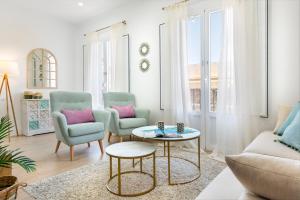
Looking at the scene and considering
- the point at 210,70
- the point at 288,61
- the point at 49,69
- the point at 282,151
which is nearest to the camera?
the point at 282,151

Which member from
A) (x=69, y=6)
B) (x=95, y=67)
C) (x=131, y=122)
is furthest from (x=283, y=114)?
(x=69, y=6)

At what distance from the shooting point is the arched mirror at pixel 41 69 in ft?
15.3

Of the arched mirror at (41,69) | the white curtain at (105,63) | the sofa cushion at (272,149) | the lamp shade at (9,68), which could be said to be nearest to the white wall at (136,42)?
the arched mirror at (41,69)

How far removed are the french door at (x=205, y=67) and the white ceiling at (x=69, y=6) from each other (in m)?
1.76

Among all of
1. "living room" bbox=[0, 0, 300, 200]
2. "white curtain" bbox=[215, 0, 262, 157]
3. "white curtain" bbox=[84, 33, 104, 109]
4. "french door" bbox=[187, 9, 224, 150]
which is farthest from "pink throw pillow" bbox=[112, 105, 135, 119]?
"white curtain" bbox=[215, 0, 262, 157]

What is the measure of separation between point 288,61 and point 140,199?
240 centimetres

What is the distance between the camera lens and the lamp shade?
12.9 feet

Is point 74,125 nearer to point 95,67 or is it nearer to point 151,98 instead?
point 151,98

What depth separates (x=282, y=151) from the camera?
5.51 ft

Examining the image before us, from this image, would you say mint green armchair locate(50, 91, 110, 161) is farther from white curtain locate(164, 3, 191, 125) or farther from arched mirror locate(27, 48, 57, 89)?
arched mirror locate(27, 48, 57, 89)

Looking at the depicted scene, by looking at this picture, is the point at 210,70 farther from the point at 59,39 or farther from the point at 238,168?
the point at 59,39

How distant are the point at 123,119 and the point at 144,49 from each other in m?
1.51

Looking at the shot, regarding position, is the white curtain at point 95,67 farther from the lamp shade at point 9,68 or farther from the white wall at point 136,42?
the lamp shade at point 9,68

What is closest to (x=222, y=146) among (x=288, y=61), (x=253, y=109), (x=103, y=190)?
(x=253, y=109)
